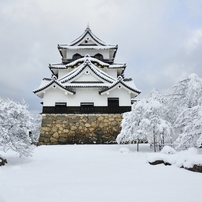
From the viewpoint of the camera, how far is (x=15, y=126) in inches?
327

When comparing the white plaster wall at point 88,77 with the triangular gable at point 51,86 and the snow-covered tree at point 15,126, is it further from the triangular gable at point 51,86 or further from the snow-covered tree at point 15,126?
the snow-covered tree at point 15,126

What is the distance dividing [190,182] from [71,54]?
2216 cm

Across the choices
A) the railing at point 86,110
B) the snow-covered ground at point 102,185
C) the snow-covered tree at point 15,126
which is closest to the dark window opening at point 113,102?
the railing at point 86,110

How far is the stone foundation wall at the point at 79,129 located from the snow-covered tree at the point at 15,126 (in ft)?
28.6

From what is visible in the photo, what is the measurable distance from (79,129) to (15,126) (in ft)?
31.3

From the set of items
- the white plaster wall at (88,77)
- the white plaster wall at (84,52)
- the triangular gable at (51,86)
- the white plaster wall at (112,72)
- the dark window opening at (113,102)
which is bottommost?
the dark window opening at (113,102)

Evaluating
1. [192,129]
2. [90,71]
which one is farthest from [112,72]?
[192,129]

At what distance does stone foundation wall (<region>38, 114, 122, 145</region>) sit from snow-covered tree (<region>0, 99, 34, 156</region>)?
8.71 m

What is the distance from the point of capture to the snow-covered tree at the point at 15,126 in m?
7.89

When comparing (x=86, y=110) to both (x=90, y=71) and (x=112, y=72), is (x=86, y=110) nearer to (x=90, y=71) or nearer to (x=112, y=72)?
(x=90, y=71)

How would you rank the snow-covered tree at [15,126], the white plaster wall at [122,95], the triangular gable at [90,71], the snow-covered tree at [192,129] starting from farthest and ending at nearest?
the triangular gable at [90,71]
the white plaster wall at [122,95]
the snow-covered tree at [192,129]
the snow-covered tree at [15,126]

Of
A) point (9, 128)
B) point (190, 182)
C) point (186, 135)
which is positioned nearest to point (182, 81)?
point (186, 135)

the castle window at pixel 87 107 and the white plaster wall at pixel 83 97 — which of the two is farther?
the white plaster wall at pixel 83 97

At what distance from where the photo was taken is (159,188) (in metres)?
4.55
